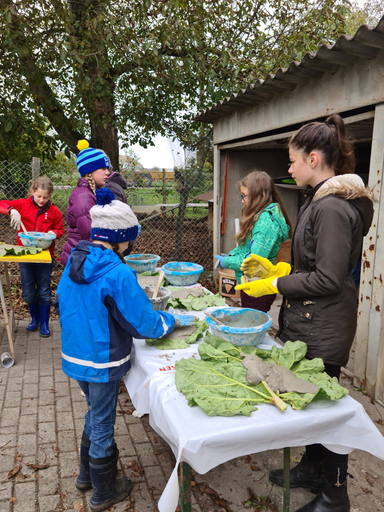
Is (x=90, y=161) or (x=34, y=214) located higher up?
(x=90, y=161)

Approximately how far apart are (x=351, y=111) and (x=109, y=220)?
325 cm

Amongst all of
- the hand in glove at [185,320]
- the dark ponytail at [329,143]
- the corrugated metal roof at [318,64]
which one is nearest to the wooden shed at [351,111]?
the corrugated metal roof at [318,64]

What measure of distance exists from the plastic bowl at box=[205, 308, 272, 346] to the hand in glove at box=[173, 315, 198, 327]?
0.66 feet

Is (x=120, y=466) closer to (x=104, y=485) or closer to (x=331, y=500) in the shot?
(x=104, y=485)

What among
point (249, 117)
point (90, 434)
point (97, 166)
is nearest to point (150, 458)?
point (90, 434)

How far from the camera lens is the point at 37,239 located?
166 inches

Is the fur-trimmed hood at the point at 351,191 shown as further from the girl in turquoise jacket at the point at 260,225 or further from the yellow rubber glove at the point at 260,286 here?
the girl in turquoise jacket at the point at 260,225

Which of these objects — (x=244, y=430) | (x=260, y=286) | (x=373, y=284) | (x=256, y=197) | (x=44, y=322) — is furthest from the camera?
(x=44, y=322)

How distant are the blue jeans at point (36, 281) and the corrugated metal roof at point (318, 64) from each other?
10.7ft

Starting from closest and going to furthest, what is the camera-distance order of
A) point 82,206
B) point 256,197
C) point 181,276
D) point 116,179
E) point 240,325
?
point 240,325
point 256,197
point 181,276
point 82,206
point 116,179

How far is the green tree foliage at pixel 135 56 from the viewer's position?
6.28 meters

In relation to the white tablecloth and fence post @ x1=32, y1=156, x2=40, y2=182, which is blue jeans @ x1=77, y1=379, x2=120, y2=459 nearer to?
the white tablecloth

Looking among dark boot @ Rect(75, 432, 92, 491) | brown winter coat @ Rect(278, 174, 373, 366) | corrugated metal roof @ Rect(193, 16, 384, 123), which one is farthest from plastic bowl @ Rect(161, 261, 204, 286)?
corrugated metal roof @ Rect(193, 16, 384, 123)

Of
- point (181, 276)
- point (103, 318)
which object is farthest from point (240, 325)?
point (181, 276)
